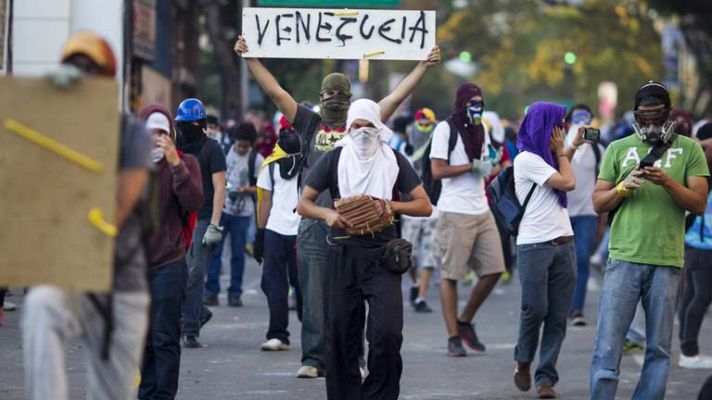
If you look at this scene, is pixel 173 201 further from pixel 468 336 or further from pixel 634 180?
pixel 468 336

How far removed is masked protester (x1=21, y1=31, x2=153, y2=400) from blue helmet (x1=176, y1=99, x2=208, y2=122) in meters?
5.21

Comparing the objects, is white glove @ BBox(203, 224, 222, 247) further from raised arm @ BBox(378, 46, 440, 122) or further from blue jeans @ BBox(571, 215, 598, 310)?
blue jeans @ BBox(571, 215, 598, 310)

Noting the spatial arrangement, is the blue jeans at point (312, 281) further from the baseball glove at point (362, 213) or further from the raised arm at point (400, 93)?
the baseball glove at point (362, 213)

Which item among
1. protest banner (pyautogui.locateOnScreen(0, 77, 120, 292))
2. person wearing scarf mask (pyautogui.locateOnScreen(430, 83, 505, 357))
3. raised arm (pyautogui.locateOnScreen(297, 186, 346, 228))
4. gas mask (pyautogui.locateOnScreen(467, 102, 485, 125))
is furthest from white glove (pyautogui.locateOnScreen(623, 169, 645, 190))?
gas mask (pyautogui.locateOnScreen(467, 102, 485, 125))

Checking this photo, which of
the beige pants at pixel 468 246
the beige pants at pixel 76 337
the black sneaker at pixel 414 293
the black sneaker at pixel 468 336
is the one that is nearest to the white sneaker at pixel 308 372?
the beige pants at pixel 468 246

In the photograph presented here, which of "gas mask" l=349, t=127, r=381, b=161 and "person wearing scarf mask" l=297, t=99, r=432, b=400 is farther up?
"gas mask" l=349, t=127, r=381, b=161

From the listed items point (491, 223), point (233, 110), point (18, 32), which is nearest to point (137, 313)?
point (491, 223)

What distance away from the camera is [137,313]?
6703 mm

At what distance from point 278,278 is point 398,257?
A: 4117 mm

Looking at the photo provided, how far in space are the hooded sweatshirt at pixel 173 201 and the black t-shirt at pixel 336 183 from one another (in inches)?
27.9

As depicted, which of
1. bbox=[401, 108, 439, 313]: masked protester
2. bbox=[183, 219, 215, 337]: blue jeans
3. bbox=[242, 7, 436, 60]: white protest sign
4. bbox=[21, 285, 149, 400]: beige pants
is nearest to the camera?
bbox=[21, 285, 149, 400]: beige pants

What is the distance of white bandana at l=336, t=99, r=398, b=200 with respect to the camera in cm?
902

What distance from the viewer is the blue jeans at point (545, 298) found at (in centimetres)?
1070

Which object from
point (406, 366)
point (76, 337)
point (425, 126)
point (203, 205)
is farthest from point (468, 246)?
point (76, 337)
